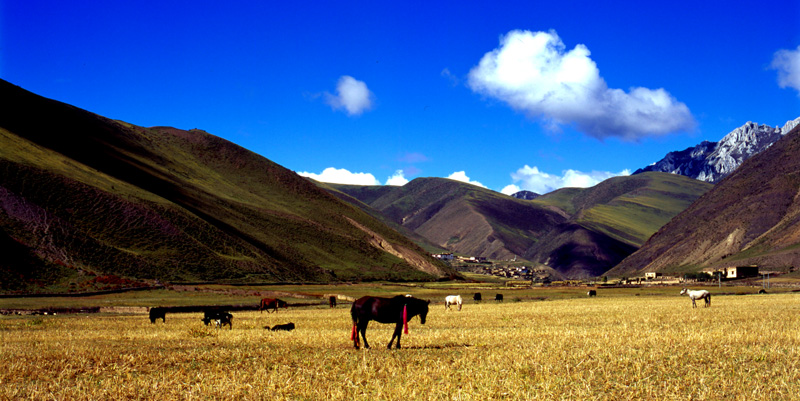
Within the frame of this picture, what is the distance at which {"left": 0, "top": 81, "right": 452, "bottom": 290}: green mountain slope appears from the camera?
103 m

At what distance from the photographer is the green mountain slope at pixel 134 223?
337ft

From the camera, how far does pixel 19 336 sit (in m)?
26.9

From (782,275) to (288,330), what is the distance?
12757 centimetres

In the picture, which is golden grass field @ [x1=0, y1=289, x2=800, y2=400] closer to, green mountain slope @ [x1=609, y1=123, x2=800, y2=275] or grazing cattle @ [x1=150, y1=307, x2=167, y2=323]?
grazing cattle @ [x1=150, y1=307, x2=167, y2=323]

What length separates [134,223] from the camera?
12369 centimetres

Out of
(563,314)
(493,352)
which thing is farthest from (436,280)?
(493,352)

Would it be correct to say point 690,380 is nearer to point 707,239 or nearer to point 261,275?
point 261,275

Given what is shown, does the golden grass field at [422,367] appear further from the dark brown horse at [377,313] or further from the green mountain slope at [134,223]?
the green mountain slope at [134,223]

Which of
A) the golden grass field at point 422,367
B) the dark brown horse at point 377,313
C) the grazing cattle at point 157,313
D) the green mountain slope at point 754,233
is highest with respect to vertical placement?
the green mountain slope at point 754,233

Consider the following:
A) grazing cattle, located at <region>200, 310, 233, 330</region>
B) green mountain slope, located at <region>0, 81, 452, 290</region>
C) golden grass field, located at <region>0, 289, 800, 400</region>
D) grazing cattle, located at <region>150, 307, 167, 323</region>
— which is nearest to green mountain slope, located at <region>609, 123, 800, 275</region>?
green mountain slope, located at <region>0, 81, 452, 290</region>

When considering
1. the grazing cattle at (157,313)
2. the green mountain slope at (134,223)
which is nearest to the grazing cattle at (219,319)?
the grazing cattle at (157,313)

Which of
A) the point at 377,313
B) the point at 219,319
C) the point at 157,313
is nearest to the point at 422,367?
the point at 377,313

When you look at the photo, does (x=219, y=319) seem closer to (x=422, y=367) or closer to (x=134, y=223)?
(x=422, y=367)

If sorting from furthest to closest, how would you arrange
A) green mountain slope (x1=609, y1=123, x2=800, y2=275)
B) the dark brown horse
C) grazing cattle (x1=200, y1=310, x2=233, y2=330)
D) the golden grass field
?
1. green mountain slope (x1=609, y1=123, x2=800, y2=275)
2. grazing cattle (x1=200, y1=310, x2=233, y2=330)
3. the dark brown horse
4. the golden grass field
